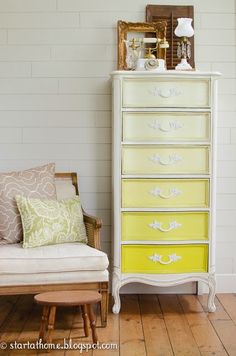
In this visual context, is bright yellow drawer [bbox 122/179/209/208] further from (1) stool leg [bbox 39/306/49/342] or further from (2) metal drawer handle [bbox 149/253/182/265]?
(1) stool leg [bbox 39/306/49/342]

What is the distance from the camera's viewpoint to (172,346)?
11.3 feet

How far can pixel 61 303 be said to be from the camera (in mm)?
3377

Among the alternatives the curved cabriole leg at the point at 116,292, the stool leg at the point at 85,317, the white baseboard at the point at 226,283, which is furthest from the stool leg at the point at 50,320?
the white baseboard at the point at 226,283

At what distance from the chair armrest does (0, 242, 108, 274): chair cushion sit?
0.48ft

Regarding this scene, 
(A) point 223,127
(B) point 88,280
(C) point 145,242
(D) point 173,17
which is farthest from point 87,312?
(D) point 173,17

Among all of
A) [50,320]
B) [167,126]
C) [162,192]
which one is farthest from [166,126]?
[50,320]

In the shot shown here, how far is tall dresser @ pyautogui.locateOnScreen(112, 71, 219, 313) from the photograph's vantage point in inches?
162

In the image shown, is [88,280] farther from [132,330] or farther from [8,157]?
[8,157]

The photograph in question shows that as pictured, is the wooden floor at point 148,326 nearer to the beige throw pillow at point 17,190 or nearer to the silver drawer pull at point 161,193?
the beige throw pillow at point 17,190

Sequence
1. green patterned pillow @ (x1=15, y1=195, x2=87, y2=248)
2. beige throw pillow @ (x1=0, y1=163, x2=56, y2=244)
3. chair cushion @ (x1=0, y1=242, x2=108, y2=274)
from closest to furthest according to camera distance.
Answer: chair cushion @ (x1=0, y1=242, x2=108, y2=274) < green patterned pillow @ (x1=15, y1=195, x2=87, y2=248) < beige throw pillow @ (x1=0, y1=163, x2=56, y2=244)

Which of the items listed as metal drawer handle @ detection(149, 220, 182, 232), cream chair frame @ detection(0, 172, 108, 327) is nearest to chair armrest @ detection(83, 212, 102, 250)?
cream chair frame @ detection(0, 172, 108, 327)

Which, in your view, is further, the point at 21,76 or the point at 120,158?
the point at 21,76

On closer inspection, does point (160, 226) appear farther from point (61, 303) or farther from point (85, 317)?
point (61, 303)

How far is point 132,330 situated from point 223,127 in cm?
176
